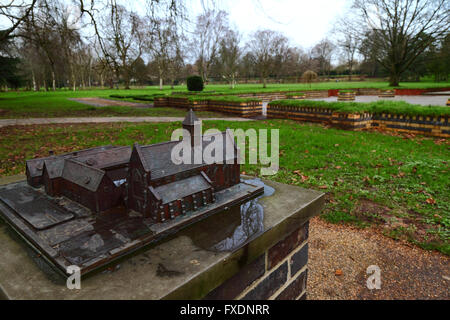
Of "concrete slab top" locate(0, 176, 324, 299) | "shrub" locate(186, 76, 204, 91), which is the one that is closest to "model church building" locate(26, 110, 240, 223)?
"concrete slab top" locate(0, 176, 324, 299)

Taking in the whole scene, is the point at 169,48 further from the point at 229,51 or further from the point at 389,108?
the point at 229,51

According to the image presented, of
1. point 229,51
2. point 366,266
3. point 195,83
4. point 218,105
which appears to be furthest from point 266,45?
point 366,266

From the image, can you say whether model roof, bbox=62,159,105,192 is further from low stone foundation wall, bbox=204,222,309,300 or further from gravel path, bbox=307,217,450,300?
gravel path, bbox=307,217,450,300

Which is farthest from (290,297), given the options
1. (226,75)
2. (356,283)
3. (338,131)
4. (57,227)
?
(226,75)

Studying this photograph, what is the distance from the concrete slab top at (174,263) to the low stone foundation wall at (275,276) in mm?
121

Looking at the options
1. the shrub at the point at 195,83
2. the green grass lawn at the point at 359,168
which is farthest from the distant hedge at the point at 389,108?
the shrub at the point at 195,83

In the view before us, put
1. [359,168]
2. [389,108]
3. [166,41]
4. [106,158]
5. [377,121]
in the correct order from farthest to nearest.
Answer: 1. [377,121]
2. [389,108]
3. [359,168]
4. [166,41]
5. [106,158]

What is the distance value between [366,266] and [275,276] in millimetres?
1910

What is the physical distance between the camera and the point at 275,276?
1.93 m

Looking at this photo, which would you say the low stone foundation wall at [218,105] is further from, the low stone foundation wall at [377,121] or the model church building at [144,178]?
the model church building at [144,178]

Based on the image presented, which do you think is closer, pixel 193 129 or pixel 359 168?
pixel 193 129

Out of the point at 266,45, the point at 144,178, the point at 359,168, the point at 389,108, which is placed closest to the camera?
the point at 144,178

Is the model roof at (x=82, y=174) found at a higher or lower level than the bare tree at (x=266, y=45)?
lower

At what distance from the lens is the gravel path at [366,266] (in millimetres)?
2824
